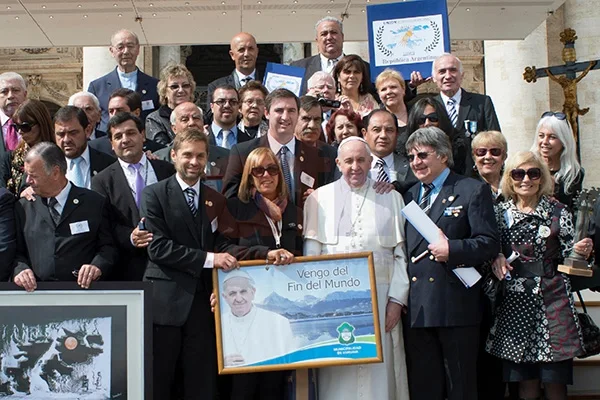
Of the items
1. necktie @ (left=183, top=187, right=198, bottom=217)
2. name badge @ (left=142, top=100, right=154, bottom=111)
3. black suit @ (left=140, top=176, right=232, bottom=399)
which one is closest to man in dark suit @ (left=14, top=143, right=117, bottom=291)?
black suit @ (left=140, top=176, right=232, bottom=399)

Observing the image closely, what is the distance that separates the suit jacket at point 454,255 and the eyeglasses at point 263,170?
1046 millimetres

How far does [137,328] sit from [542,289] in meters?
2.86

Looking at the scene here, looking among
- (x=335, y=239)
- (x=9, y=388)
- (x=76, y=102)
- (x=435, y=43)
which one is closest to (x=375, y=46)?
(x=435, y=43)

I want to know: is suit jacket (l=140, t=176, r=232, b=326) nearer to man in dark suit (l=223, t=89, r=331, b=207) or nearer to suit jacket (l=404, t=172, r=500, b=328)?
man in dark suit (l=223, t=89, r=331, b=207)

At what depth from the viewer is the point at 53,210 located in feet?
18.9

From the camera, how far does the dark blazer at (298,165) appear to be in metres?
6.09

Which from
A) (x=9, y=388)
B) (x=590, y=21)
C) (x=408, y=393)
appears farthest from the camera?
(x=590, y=21)

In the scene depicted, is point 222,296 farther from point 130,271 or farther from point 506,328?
point 506,328

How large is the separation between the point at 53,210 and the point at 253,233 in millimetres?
1424

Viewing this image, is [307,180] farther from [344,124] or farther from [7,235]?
[7,235]

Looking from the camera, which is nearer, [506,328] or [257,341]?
[257,341]

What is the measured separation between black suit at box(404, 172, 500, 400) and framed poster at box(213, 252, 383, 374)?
16.5 inches

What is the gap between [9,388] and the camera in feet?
17.7

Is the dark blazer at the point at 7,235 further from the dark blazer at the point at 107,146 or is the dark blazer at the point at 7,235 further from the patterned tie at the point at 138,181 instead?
the dark blazer at the point at 107,146
